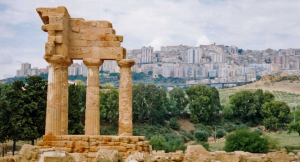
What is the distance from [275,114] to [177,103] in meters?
19.4

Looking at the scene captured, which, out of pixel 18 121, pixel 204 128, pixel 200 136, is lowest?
pixel 200 136

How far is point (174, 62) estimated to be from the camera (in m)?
199

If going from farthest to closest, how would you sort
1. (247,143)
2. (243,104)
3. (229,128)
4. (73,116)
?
(243,104), (229,128), (247,143), (73,116)

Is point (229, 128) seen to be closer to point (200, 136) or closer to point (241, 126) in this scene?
point (241, 126)

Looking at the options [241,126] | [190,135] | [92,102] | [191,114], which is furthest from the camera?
[191,114]

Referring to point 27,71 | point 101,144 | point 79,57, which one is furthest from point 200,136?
point 27,71


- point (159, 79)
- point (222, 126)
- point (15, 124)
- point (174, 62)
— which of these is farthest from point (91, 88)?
point (174, 62)

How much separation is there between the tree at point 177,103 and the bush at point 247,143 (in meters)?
26.5

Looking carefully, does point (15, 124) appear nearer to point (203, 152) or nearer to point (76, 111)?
point (76, 111)

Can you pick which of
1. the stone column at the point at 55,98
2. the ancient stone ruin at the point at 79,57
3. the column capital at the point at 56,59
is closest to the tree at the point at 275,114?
the ancient stone ruin at the point at 79,57

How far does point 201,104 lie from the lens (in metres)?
75.6

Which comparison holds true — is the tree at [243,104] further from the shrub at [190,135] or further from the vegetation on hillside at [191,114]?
the shrub at [190,135]

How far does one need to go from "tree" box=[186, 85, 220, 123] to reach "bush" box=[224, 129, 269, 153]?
24.6m

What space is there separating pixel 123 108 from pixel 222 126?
55749mm
